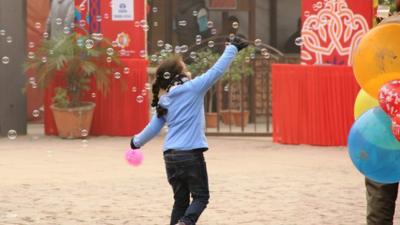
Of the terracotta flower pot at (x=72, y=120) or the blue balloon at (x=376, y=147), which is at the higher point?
the blue balloon at (x=376, y=147)

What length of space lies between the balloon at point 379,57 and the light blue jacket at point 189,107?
4.68 feet

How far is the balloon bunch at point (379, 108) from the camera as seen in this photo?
5836mm

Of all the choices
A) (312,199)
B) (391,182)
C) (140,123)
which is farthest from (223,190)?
(140,123)

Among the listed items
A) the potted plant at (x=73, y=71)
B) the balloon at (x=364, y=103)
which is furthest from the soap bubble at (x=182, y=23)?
the balloon at (x=364, y=103)

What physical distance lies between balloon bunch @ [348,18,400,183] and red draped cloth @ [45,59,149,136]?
985cm

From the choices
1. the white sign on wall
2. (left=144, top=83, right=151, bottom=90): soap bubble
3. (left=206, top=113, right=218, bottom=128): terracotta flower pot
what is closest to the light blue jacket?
(left=144, top=83, right=151, bottom=90): soap bubble

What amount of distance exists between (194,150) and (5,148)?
7.64 m

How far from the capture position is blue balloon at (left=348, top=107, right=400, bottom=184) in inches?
234

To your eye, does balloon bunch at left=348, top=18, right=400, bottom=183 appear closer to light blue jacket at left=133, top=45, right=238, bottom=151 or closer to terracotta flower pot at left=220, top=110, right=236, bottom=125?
light blue jacket at left=133, top=45, right=238, bottom=151

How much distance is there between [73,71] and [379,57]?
9.97 m

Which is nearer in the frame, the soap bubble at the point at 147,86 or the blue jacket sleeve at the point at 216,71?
the blue jacket sleeve at the point at 216,71

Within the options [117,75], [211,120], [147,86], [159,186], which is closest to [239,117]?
[211,120]

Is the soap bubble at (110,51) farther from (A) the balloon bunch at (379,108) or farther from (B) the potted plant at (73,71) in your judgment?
(A) the balloon bunch at (379,108)

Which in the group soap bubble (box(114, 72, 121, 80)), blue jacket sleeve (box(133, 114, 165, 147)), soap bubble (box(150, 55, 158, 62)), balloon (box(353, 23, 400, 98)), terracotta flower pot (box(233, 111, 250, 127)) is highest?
balloon (box(353, 23, 400, 98))
